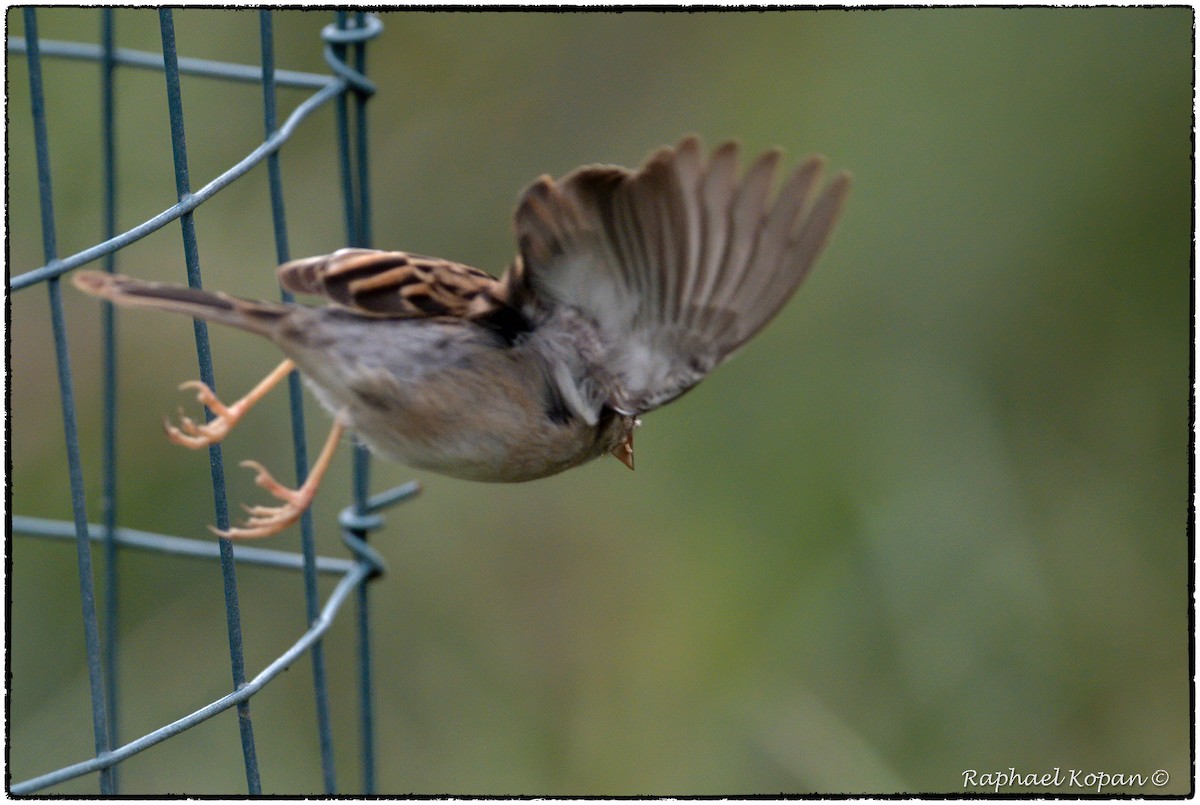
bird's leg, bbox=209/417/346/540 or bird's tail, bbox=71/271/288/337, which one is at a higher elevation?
bird's tail, bbox=71/271/288/337

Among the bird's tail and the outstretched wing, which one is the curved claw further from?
the outstretched wing

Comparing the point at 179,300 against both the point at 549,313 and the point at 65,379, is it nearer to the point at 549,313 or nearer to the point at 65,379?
the point at 65,379

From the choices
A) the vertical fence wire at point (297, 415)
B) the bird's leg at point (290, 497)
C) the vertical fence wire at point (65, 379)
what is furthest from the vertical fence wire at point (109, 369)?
the vertical fence wire at point (65, 379)

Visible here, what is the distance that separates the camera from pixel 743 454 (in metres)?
2.20

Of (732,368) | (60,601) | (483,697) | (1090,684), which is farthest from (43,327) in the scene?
(1090,684)

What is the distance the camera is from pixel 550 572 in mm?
2350

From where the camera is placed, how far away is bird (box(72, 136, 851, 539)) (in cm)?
103

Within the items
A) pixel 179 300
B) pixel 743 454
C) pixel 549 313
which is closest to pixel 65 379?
pixel 179 300

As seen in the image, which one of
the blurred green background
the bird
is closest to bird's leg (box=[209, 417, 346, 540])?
the bird

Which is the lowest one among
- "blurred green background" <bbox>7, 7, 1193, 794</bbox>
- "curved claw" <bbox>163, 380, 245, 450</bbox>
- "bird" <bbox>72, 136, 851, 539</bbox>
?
"blurred green background" <bbox>7, 7, 1193, 794</bbox>

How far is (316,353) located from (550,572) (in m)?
1.17

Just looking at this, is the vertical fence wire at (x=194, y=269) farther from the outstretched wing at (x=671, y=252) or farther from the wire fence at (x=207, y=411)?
the outstretched wing at (x=671, y=252)

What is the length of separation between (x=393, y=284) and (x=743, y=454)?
3.51ft

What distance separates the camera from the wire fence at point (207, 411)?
1108 mm
